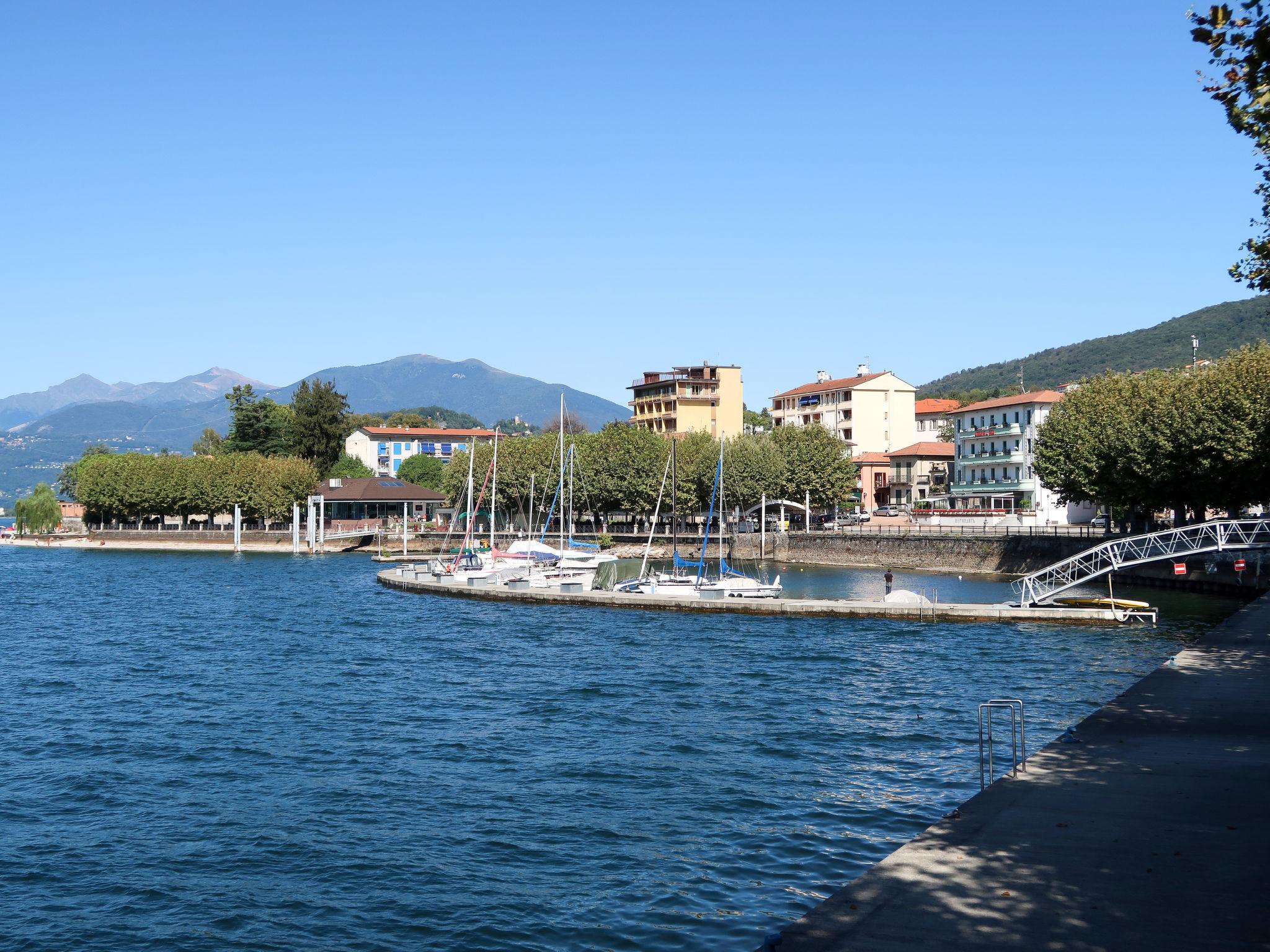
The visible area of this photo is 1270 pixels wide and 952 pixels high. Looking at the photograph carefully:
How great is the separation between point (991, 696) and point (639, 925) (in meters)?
20.0

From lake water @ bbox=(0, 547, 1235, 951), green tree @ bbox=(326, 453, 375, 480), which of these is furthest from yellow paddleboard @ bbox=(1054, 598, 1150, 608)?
green tree @ bbox=(326, 453, 375, 480)

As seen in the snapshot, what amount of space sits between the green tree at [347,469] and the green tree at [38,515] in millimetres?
37415

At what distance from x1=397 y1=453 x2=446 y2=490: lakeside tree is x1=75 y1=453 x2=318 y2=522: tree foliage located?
28.5 meters

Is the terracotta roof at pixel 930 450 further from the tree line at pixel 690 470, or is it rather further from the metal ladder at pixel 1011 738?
the metal ladder at pixel 1011 738

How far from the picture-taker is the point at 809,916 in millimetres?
12414

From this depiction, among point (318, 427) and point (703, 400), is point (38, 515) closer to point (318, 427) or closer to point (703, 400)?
point (318, 427)

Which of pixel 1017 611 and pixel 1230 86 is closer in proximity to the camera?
pixel 1230 86

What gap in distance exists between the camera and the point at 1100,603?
2088 inches

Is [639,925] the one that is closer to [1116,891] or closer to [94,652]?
[1116,891]

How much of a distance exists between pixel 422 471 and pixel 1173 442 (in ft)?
414

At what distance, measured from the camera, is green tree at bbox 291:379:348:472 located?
16112cm

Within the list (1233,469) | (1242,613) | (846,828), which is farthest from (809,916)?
(1233,469)

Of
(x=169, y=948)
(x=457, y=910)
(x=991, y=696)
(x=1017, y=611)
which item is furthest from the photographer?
(x=1017, y=611)

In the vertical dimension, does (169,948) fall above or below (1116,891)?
below
